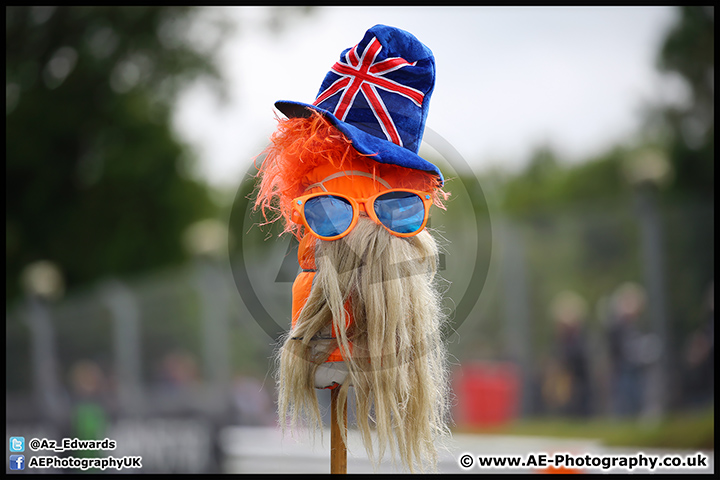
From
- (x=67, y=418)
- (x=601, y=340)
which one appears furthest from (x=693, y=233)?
(x=67, y=418)

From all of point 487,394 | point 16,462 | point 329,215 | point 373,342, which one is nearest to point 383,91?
point 329,215

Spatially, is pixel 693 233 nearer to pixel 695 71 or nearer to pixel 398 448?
pixel 695 71

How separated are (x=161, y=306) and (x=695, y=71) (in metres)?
Answer: 9.14

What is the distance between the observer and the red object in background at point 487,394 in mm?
7059

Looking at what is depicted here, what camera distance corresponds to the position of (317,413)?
2082mm

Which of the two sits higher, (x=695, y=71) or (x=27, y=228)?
(x=695, y=71)

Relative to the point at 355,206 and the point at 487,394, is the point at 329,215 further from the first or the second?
the point at 487,394

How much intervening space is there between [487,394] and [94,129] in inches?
349

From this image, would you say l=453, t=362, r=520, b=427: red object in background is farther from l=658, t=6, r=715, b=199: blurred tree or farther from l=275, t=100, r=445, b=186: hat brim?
l=275, t=100, r=445, b=186: hat brim

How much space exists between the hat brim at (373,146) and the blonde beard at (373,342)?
22 cm

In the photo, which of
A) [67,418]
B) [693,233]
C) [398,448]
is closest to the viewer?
[398,448]

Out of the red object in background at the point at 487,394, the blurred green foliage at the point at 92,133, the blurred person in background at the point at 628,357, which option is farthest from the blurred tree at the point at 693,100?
the blurred green foliage at the point at 92,133

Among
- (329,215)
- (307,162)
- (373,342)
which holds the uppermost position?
(307,162)

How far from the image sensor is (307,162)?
211 centimetres
